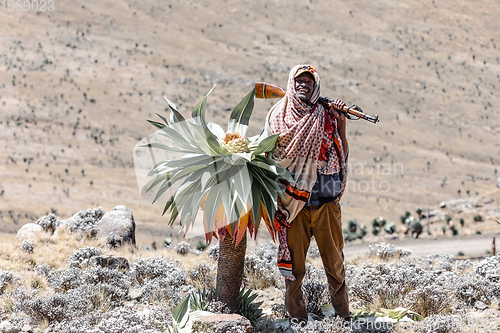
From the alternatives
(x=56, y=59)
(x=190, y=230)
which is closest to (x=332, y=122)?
(x=190, y=230)

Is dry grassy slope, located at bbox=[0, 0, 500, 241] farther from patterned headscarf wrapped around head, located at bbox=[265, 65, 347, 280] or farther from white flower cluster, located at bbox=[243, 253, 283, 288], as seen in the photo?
patterned headscarf wrapped around head, located at bbox=[265, 65, 347, 280]

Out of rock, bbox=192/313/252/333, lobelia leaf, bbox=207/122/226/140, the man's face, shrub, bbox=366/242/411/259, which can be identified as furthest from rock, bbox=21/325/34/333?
shrub, bbox=366/242/411/259

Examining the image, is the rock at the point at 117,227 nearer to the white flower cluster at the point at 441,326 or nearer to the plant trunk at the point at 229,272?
the plant trunk at the point at 229,272

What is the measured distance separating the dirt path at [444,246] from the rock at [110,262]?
10188mm

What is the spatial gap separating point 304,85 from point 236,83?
6292cm

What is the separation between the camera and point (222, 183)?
15.4 feet

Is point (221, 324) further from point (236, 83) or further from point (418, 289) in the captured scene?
point (236, 83)

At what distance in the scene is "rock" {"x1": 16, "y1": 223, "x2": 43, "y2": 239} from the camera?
9.60m

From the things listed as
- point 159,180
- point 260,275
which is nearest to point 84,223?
point 260,275

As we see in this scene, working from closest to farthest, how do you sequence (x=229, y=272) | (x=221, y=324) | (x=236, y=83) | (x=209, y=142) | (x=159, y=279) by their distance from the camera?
(x=221, y=324) → (x=209, y=142) → (x=229, y=272) → (x=159, y=279) → (x=236, y=83)

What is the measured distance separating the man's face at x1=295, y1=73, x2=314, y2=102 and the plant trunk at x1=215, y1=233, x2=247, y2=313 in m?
1.49

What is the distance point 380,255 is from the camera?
9.44 meters

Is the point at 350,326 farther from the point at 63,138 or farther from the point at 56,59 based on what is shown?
the point at 56,59

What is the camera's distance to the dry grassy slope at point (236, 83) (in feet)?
Answer: 143
